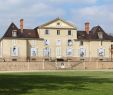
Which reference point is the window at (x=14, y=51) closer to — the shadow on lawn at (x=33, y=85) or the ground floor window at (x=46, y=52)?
the ground floor window at (x=46, y=52)

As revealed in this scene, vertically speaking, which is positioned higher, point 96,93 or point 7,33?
point 7,33

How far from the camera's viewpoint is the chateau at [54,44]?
93938 mm

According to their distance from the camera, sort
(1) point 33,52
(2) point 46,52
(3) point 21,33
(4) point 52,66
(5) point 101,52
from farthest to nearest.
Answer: (5) point 101,52, (2) point 46,52, (3) point 21,33, (1) point 33,52, (4) point 52,66

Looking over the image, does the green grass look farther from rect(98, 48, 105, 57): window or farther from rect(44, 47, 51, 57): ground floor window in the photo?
rect(98, 48, 105, 57): window

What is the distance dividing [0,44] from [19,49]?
5162 millimetres

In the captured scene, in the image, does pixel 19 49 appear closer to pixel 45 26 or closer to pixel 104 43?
pixel 45 26

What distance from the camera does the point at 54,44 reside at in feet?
320

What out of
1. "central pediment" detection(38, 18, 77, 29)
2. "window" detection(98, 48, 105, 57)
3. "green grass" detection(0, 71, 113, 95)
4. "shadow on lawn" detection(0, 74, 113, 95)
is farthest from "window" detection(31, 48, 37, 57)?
"shadow on lawn" detection(0, 74, 113, 95)

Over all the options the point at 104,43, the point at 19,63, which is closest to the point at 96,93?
the point at 19,63

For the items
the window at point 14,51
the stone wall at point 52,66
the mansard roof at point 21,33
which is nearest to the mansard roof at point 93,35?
the mansard roof at point 21,33

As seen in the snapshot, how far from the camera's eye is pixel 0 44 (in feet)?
315

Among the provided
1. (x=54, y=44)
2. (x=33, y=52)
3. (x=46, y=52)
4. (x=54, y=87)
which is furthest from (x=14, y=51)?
(x=54, y=87)

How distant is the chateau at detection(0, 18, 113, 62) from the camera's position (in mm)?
93938

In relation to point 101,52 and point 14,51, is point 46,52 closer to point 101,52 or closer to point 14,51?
point 14,51
